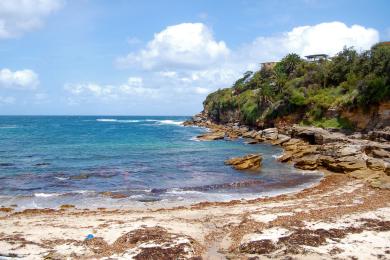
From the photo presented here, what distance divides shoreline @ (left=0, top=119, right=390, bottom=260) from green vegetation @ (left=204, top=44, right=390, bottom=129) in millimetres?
30679

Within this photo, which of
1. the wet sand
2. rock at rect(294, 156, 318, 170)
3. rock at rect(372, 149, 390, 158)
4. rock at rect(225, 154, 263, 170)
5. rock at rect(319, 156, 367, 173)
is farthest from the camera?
rock at rect(225, 154, 263, 170)

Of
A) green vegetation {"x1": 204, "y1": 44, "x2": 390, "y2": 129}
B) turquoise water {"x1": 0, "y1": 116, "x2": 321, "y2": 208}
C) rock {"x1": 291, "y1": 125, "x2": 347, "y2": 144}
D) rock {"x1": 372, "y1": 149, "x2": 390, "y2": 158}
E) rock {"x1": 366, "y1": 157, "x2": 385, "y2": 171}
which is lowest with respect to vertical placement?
turquoise water {"x1": 0, "y1": 116, "x2": 321, "y2": 208}

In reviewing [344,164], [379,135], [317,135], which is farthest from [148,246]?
[317,135]

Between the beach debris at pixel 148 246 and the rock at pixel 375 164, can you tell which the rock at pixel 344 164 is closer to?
the rock at pixel 375 164

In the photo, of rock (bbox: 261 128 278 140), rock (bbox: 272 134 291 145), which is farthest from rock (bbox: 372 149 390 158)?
rock (bbox: 261 128 278 140)

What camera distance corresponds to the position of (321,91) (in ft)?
220

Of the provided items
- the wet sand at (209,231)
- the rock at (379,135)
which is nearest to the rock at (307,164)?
the rock at (379,135)

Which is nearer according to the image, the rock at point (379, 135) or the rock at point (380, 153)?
the rock at point (380, 153)

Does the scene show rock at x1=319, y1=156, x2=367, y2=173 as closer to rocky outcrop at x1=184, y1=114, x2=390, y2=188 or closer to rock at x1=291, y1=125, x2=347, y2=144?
rocky outcrop at x1=184, y1=114, x2=390, y2=188

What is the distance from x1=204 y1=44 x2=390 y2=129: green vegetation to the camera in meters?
51.1

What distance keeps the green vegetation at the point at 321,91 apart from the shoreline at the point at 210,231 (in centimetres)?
3068

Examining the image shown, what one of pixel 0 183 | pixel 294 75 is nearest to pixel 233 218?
pixel 0 183

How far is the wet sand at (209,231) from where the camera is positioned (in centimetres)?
1507

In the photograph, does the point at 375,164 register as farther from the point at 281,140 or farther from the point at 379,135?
the point at 281,140
